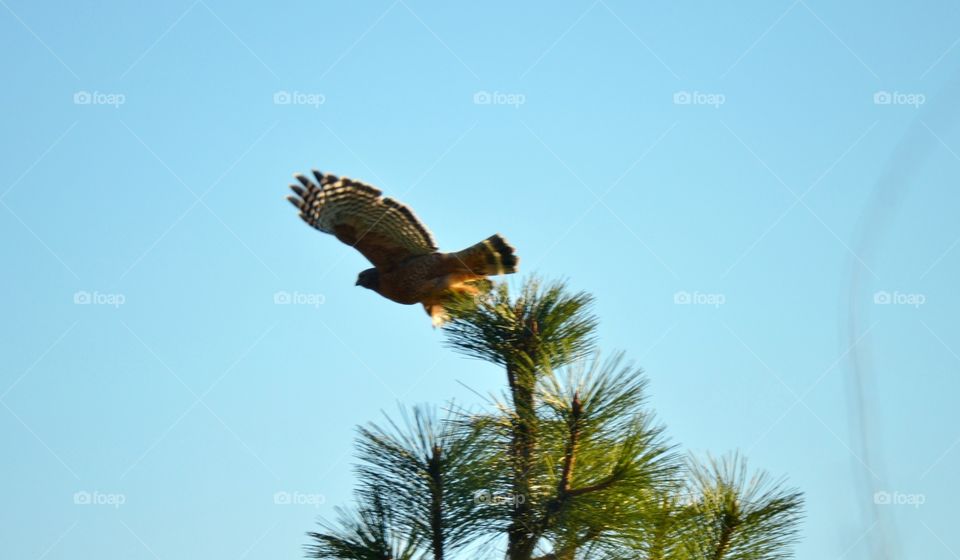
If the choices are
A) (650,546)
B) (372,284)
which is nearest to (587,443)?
(650,546)

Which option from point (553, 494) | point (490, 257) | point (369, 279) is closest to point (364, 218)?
point (369, 279)

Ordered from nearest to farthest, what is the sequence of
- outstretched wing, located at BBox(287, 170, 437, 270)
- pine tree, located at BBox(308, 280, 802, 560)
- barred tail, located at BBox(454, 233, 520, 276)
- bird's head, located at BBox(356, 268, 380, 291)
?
pine tree, located at BBox(308, 280, 802, 560)
barred tail, located at BBox(454, 233, 520, 276)
outstretched wing, located at BBox(287, 170, 437, 270)
bird's head, located at BBox(356, 268, 380, 291)

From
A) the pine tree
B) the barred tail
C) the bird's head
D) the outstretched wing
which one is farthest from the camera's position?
the bird's head

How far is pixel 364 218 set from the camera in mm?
8539

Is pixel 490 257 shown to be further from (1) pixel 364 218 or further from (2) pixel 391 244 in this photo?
(1) pixel 364 218

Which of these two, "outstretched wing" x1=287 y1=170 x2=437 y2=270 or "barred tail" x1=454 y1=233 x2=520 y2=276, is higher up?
"outstretched wing" x1=287 y1=170 x2=437 y2=270

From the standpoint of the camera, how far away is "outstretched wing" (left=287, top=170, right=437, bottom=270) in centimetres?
838

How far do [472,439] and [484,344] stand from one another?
752 mm

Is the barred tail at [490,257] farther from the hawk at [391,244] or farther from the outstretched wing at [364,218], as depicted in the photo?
the outstretched wing at [364,218]

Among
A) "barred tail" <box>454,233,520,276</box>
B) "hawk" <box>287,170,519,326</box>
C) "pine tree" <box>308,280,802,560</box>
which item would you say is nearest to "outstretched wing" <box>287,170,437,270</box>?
"hawk" <box>287,170,519,326</box>

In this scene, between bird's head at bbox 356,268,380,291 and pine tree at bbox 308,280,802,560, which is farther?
bird's head at bbox 356,268,380,291

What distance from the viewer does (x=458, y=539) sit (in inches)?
198

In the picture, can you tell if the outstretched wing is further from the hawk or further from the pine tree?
the pine tree

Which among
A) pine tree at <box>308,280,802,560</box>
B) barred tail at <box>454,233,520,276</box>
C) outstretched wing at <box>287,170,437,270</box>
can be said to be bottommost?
pine tree at <box>308,280,802,560</box>
